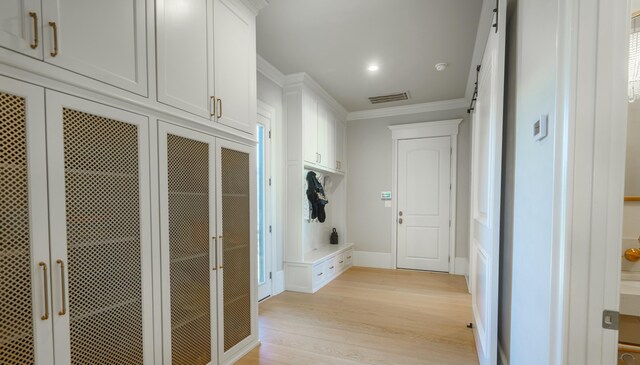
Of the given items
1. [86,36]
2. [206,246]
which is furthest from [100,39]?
[206,246]

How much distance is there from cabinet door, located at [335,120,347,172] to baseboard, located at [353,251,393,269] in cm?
159

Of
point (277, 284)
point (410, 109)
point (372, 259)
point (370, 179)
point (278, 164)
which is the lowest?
point (372, 259)

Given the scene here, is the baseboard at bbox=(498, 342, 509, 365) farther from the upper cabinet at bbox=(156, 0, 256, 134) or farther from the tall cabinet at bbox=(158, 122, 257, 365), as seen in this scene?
the upper cabinet at bbox=(156, 0, 256, 134)

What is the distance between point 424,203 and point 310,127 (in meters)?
2.38

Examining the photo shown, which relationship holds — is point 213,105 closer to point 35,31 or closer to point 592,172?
point 35,31

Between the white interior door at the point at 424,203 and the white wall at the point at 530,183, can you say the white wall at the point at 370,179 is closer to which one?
the white interior door at the point at 424,203


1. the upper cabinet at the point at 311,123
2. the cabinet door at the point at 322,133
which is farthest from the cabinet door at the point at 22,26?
the cabinet door at the point at 322,133

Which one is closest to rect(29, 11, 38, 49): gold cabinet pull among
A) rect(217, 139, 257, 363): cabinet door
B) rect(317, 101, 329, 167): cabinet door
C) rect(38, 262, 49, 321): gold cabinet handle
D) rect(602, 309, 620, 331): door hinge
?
rect(38, 262, 49, 321): gold cabinet handle

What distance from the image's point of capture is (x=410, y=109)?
4723mm

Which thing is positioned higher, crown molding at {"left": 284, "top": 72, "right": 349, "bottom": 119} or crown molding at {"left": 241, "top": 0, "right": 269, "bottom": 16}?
crown molding at {"left": 241, "top": 0, "right": 269, "bottom": 16}

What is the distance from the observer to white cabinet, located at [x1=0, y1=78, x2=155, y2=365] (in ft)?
3.32

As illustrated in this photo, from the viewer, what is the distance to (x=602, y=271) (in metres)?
0.82

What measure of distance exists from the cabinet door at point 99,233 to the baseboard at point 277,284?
2.10 metres

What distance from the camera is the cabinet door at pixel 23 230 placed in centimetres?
99
